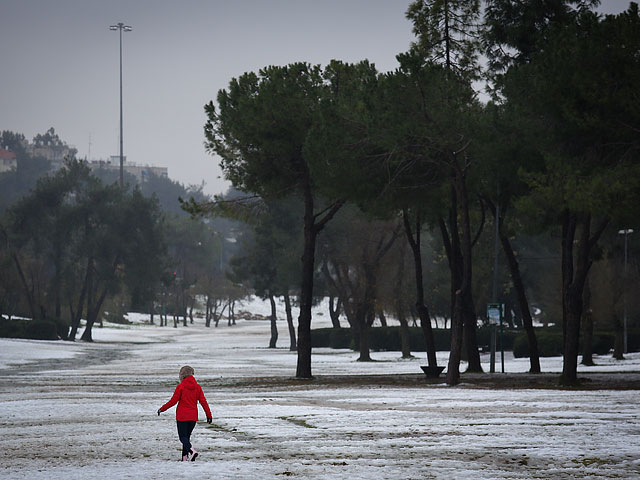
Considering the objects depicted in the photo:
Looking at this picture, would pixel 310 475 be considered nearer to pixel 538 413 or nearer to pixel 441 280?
pixel 538 413

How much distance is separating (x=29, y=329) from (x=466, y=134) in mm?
49202

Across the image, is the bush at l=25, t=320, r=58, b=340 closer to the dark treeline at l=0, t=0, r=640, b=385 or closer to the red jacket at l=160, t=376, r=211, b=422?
the dark treeline at l=0, t=0, r=640, b=385

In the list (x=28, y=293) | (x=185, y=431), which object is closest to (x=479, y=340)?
(x=28, y=293)

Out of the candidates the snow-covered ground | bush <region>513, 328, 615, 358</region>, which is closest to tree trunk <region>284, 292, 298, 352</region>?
bush <region>513, 328, 615, 358</region>

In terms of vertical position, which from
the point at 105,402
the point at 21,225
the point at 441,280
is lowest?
the point at 105,402

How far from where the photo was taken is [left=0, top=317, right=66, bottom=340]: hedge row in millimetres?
63750

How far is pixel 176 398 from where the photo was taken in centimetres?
986

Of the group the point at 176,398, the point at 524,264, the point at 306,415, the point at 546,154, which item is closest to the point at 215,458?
the point at 176,398

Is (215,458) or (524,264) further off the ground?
(524,264)

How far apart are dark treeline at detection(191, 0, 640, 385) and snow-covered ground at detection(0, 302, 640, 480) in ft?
15.8

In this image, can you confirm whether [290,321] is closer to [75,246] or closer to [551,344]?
[551,344]

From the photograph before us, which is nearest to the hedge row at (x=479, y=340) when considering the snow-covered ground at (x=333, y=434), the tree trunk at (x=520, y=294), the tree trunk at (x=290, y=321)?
the tree trunk at (x=290, y=321)

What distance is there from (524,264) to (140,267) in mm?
31039

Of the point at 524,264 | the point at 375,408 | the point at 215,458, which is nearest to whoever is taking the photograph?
the point at 215,458
